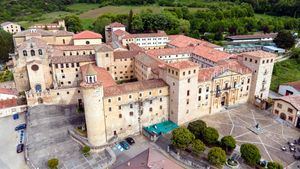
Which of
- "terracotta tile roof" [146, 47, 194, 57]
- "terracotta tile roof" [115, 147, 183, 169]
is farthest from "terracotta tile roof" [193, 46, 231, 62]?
"terracotta tile roof" [115, 147, 183, 169]

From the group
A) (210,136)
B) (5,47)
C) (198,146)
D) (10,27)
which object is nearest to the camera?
(198,146)

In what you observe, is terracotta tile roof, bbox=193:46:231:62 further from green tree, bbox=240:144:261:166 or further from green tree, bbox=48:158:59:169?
green tree, bbox=48:158:59:169

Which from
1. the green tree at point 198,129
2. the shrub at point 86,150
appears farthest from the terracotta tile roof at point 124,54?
the green tree at point 198,129

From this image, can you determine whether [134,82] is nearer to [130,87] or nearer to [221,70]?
[130,87]

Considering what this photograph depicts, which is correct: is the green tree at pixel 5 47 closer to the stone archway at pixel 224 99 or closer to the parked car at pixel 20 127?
the parked car at pixel 20 127

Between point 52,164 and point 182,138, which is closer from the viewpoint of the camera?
point 52,164

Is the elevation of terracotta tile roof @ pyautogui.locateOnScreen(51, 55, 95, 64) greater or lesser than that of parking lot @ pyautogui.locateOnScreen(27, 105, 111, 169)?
greater

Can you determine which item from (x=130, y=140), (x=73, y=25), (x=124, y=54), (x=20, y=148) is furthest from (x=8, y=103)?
(x=73, y=25)
